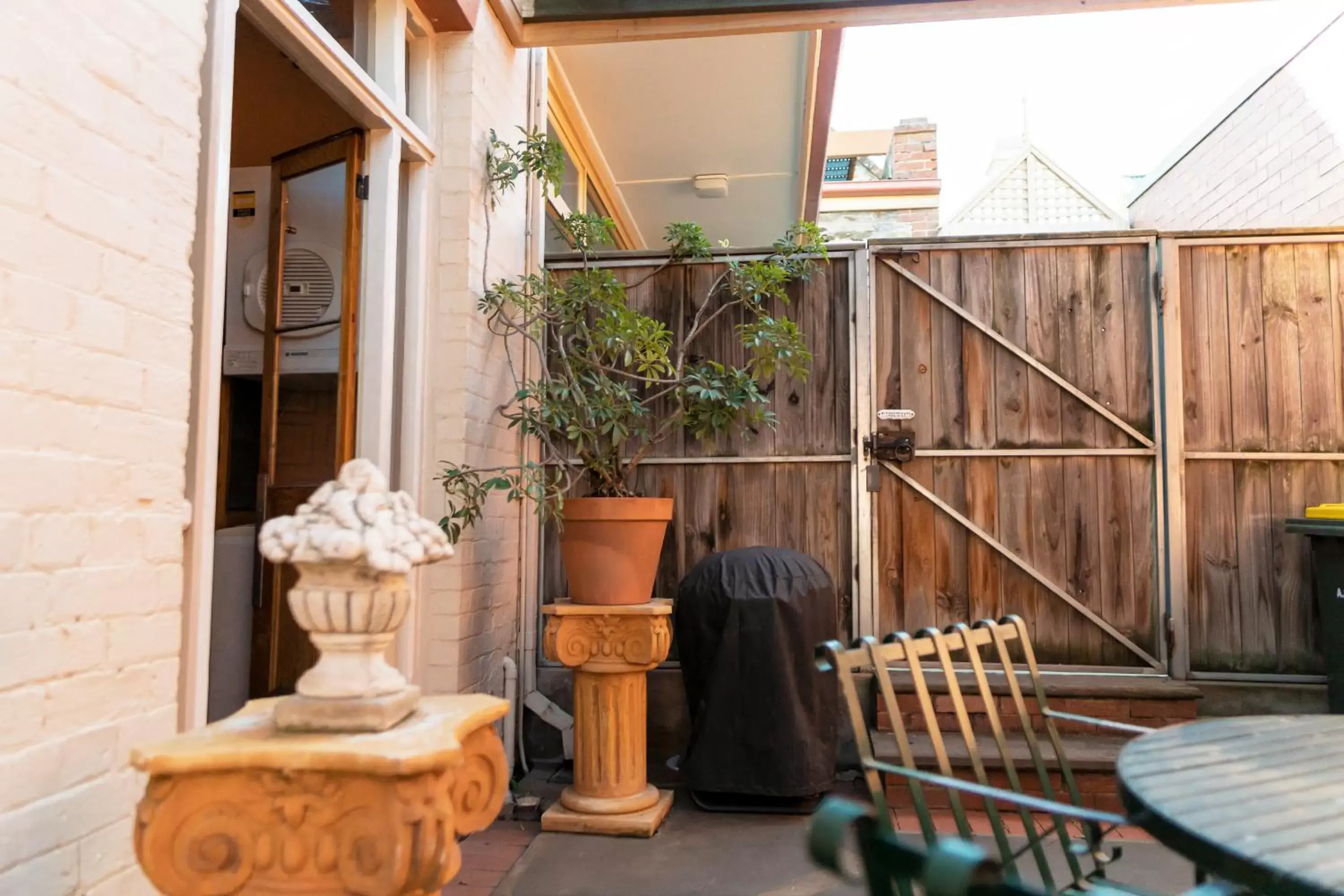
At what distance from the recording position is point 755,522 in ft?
13.4

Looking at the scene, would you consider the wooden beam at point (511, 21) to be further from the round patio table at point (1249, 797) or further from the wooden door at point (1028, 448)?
the round patio table at point (1249, 797)

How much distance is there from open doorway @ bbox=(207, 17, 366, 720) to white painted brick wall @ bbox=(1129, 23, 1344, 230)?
4201 mm

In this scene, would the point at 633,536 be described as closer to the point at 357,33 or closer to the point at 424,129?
the point at 424,129

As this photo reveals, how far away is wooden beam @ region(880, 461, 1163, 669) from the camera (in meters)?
3.87

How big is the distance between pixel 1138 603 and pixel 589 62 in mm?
3741

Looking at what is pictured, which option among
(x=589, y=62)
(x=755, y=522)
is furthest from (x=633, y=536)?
(x=589, y=62)

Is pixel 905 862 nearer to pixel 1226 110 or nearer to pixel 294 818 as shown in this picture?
pixel 294 818

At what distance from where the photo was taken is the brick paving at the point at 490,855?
2671 mm

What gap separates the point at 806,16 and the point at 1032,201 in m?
10.4

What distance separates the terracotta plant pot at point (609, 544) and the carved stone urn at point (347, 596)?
5.46 feet

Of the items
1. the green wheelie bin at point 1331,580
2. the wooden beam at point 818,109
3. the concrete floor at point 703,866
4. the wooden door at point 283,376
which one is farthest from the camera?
the wooden beam at point 818,109

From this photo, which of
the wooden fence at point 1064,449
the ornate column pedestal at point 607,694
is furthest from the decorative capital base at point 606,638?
the wooden fence at point 1064,449

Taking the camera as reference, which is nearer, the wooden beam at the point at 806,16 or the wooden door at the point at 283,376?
the wooden door at the point at 283,376

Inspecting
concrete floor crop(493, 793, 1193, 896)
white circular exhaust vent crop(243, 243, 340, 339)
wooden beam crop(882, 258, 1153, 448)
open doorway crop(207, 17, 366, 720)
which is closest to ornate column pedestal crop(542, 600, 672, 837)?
concrete floor crop(493, 793, 1193, 896)
